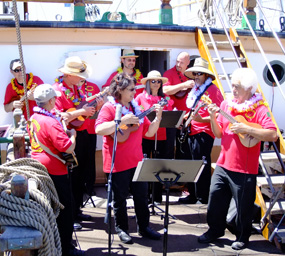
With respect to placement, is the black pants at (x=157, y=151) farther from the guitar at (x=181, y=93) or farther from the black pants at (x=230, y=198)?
the black pants at (x=230, y=198)

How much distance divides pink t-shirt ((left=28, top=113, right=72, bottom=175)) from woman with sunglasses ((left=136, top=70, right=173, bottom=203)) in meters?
1.99

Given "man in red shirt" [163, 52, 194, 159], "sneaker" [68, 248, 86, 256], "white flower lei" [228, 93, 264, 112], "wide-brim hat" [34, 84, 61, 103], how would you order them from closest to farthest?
1. "wide-brim hat" [34, 84, 61, 103]
2. "sneaker" [68, 248, 86, 256]
3. "white flower lei" [228, 93, 264, 112]
4. "man in red shirt" [163, 52, 194, 159]

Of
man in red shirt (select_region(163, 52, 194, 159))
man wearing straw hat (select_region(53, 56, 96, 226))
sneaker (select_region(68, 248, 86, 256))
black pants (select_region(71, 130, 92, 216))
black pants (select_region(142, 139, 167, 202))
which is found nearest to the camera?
sneaker (select_region(68, 248, 86, 256))

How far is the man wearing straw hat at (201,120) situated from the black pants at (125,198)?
136 cm

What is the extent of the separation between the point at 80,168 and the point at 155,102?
1361mm

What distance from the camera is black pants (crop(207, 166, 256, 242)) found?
501 cm

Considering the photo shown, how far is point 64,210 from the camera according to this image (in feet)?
15.1

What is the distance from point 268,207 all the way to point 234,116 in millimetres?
1283

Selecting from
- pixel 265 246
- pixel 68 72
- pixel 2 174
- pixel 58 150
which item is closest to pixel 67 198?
pixel 58 150

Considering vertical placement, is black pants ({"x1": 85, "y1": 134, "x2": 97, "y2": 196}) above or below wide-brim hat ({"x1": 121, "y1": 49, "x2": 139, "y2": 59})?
below

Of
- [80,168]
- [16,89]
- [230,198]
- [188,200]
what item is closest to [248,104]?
[230,198]

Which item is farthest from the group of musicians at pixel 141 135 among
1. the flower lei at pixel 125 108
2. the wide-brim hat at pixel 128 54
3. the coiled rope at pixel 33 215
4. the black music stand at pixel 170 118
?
the coiled rope at pixel 33 215

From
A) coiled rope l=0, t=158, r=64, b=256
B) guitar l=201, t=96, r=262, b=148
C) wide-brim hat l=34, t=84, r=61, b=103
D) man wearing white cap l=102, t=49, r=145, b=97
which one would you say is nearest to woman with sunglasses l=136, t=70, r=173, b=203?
man wearing white cap l=102, t=49, r=145, b=97

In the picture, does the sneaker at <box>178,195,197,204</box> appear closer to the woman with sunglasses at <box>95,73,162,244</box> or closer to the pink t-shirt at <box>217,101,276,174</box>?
the woman with sunglasses at <box>95,73,162,244</box>
